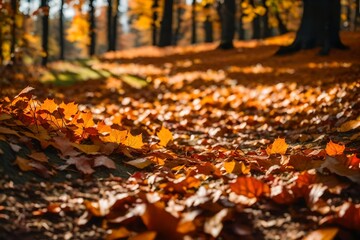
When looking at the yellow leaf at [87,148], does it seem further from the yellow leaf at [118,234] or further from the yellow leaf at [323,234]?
the yellow leaf at [323,234]

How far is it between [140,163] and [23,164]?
0.84 m

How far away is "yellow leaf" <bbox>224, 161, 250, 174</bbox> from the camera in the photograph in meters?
2.62

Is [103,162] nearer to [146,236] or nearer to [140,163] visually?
[140,163]

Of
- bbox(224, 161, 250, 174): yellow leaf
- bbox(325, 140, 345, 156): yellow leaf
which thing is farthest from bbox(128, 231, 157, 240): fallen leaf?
bbox(325, 140, 345, 156): yellow leaf

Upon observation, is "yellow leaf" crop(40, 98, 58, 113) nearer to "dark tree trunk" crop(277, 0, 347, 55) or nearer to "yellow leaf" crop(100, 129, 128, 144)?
"yellow leaf" crop(100, 129, 128, 144)

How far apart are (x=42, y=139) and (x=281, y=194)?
173cm

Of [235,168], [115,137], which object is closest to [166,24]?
[115,137]

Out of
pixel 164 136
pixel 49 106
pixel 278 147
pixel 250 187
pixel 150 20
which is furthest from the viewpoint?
pixel 150 20

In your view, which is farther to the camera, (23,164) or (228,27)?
(228,27)

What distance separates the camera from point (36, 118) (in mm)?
3164

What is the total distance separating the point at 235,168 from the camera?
2.65 metres

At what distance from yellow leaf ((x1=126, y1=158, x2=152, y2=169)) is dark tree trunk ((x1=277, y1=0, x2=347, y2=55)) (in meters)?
9.19

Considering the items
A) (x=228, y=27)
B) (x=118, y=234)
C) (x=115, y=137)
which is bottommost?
(x=118, y=234)

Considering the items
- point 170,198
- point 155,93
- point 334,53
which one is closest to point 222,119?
point 155,93
